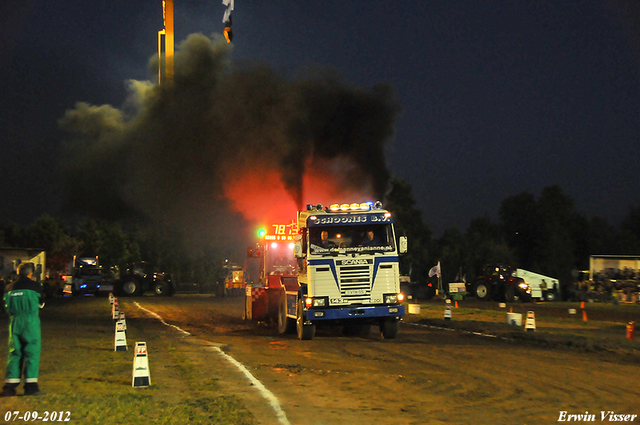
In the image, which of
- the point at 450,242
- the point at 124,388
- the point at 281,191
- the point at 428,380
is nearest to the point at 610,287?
the point at 281,191

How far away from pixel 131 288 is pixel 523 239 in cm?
5329

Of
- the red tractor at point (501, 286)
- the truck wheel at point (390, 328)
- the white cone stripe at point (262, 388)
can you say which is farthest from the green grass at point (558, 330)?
the red tractor at point (501, 286)

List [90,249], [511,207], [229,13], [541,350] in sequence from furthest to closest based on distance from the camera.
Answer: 1. [511,207]
2. [90,249]
3. [229,13]
4. [541,350]

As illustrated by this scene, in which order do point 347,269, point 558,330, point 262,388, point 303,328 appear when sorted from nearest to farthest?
point 262,388
point 347,269
point 303,328
point 558,330

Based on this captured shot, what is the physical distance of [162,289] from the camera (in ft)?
142

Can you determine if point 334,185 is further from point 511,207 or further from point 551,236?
point 511,207

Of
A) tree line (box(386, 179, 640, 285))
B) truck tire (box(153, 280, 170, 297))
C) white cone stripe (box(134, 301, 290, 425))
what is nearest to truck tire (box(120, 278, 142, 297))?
truck tire (box(153, 280, 170, 297))

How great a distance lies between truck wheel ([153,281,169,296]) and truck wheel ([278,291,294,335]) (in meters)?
27.2

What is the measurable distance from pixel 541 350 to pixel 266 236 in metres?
9.42

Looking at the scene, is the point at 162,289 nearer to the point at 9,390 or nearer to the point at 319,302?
the point at 319,302

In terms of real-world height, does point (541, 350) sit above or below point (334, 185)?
below

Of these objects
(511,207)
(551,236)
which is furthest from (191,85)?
(511,207)

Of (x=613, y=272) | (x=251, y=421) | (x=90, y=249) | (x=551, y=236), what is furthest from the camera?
(x=90, y=249)

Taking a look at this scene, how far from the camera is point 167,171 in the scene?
39.7 m
